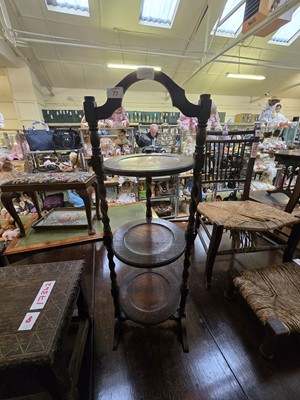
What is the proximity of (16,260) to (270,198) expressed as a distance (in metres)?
2.61

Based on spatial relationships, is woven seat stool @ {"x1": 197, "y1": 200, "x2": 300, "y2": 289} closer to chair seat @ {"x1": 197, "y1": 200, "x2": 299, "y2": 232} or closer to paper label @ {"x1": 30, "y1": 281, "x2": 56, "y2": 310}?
chair seat @ {"x1": 197, "y1": 200, "x2": 299, "y2": 232}

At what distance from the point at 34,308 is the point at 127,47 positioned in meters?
5.32

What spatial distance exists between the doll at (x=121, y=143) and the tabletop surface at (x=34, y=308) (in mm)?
2374

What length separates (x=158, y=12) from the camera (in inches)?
145

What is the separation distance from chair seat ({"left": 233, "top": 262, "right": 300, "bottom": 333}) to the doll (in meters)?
2.52

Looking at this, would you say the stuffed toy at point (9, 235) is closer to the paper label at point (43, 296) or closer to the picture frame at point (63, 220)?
the picture frame at point (63, 220)

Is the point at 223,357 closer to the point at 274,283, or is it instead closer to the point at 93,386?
the point at 274,283

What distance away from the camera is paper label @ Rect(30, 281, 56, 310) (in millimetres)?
654

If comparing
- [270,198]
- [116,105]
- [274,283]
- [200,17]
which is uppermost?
[200,17]

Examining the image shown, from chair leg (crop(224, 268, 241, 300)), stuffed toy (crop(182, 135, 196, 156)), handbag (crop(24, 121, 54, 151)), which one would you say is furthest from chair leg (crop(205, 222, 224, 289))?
handbag (crop(24, 121, 54, 151))

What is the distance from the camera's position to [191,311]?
3.56 feet

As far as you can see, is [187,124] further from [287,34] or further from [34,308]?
[287,34]

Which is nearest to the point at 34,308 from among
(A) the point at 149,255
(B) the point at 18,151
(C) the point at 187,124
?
(A) the point at 149,255

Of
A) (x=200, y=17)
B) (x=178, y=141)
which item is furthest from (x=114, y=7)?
(x=178, y=141)
